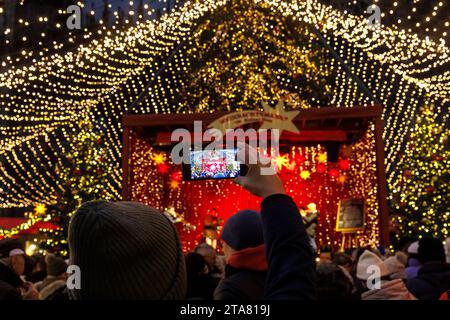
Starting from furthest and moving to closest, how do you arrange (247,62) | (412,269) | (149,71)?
(247,62) < (149,71) < (412,269)

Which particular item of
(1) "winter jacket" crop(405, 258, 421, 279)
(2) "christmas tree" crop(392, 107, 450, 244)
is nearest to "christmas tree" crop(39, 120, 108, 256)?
(2) "christmas tree" crop(392, 107, 450, 244)

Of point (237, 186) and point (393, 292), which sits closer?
point (393, 292)

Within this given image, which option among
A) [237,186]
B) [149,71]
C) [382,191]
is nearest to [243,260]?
[382,191]

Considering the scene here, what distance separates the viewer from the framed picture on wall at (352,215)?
12836 millimetres

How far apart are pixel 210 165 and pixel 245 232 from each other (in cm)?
34

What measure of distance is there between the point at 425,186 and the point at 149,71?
33.5 ft

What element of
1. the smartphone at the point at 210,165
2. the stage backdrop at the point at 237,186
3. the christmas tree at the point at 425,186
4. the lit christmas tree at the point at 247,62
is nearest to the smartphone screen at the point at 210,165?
the smartphone at the point at 210,165

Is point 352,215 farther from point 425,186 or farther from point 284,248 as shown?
point 284,248

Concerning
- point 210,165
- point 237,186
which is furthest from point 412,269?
point 237,186

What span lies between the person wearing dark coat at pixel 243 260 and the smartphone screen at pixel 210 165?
0.79 ft

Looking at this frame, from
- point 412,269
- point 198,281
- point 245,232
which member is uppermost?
point 245,232

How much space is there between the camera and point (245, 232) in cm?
273

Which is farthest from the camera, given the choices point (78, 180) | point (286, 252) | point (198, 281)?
point (78, 180)

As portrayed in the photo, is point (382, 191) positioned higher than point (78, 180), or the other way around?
point (78, 180)
